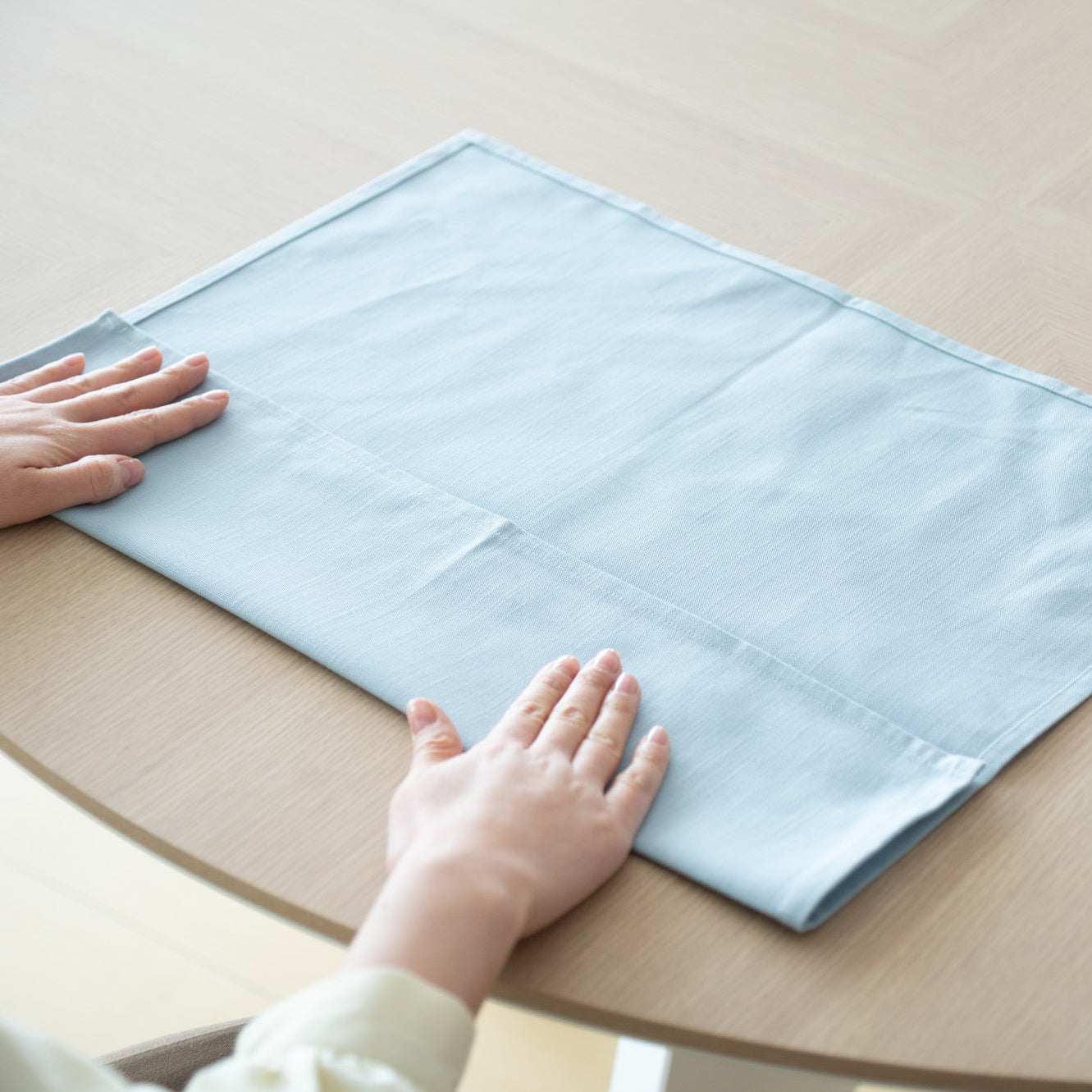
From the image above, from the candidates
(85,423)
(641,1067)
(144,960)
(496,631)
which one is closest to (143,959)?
(144,960)

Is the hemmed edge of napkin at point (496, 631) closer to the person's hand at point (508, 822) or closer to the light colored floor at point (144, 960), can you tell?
the person's hand at point (508, 822)

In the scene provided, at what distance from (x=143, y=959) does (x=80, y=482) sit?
34.5 inches

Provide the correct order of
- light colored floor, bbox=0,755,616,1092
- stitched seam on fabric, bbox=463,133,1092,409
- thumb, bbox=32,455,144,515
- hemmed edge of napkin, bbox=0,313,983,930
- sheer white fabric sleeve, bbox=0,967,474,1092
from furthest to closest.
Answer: light colored floor, bbox=0,755,616,1092, stitched seam on fabric, bbox=463,133,1092,409, thumb, bbox=32,455,144,515, hemmed edge of napkin, bbox=0,313,983,930, sheer white fabric sleeve, bbox=0,967,474,1092

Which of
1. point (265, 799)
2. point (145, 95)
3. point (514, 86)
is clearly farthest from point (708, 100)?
point (265, 799)

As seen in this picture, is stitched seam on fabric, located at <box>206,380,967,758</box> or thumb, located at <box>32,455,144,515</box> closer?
stitched seam on fabric, located at <box>206,380,967,758</box>

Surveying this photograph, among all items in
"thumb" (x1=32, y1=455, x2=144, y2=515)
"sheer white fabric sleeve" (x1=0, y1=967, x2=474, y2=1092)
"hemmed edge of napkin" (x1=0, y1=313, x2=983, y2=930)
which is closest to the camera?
"sheer white fabric sleeve" (x1=0, y1=967, x2=474, y2=1092)

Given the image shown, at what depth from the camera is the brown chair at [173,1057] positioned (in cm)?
88

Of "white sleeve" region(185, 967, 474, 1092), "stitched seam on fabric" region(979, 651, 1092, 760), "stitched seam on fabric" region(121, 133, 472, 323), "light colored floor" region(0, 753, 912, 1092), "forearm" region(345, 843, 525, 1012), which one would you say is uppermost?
"stitched seam on fabric" region(121, 133, 472, 323)

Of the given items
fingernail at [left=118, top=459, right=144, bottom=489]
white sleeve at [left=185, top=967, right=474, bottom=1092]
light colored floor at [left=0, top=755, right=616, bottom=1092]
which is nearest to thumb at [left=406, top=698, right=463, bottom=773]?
white sleeve at [left=185, top=967, right=474, bottom=1092]

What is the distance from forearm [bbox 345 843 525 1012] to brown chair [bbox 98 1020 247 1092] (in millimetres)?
330

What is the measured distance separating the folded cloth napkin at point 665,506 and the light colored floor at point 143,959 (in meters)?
0.69

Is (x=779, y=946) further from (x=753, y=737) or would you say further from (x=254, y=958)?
(x=254, y=958)

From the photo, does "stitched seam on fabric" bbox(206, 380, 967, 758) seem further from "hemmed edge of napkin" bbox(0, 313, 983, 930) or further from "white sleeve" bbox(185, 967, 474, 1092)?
"white sleeve" bbox(185, 967, 474, 1092)

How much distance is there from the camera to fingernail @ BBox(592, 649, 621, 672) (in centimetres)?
75
